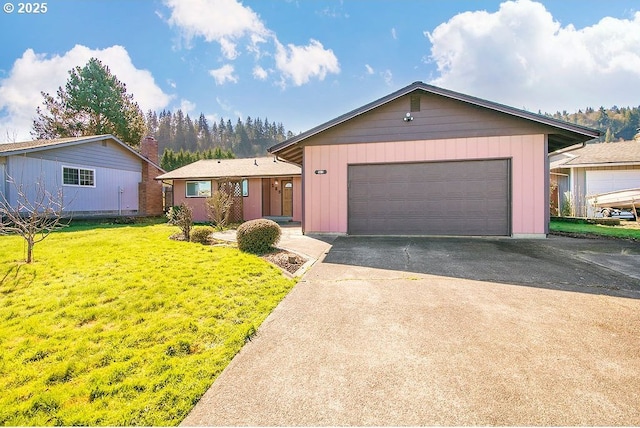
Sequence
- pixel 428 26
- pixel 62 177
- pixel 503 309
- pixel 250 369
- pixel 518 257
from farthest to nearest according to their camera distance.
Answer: pixel 62 177 < pixel 428 26 < pixel 518 257 < pixel 503 309 < pixel 250 369

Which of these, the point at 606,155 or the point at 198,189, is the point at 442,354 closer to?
the point at 198,189

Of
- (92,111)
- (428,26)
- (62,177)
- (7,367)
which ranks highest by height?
(92,111)

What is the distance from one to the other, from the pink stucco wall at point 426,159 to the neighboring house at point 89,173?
10569 mm

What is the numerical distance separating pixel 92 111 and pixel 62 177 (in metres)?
17.7

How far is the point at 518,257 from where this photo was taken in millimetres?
6293

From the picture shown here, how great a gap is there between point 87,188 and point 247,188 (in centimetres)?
847

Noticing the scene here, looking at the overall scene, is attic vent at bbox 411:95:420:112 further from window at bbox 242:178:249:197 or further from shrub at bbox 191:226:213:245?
window at bbox 242:178:249:197

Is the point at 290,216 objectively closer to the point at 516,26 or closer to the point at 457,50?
the point at 457,50

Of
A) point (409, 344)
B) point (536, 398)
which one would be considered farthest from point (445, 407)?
point (409, 344)

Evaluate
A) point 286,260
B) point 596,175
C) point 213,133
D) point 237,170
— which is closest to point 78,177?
point 237,170

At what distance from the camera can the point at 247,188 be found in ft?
53.9

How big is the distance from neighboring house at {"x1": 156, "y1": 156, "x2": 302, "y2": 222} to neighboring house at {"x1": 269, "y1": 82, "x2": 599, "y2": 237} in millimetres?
6127

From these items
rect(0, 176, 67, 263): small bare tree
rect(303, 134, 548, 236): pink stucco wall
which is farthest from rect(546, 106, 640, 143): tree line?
rect(0, 176, 67, 263): small bare tree

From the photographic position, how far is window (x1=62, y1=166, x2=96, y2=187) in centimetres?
1477
